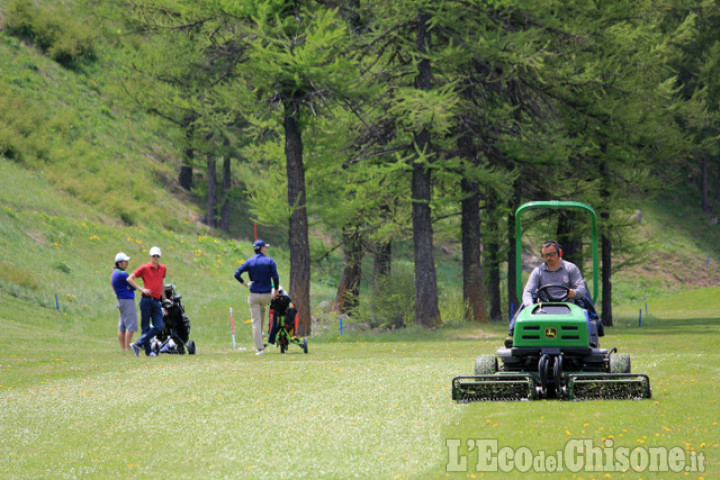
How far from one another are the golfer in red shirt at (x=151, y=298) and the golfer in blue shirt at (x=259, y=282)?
1674mm

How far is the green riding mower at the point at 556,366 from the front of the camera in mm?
9938

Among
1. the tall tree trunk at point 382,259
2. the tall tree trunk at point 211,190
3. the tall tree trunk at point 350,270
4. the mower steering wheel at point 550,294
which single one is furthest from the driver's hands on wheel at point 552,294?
the tall tree trunk at point 211,190

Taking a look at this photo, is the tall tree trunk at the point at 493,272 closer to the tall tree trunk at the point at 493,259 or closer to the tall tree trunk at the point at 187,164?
the tall tree trunk at the point at 493,259

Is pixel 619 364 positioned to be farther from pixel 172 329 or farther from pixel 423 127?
pixel 423 127

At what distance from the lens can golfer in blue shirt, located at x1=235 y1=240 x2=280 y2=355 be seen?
56.1 ft

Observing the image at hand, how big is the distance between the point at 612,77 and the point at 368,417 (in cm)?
2255

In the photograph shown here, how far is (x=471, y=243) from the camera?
28547mm

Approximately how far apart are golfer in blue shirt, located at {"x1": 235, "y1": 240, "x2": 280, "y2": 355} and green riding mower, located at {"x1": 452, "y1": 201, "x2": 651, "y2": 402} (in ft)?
24.1

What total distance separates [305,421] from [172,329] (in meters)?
9.42

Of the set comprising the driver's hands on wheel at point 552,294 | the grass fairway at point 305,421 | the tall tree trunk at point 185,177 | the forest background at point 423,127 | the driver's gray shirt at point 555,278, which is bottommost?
the grass fairway at point 305,421

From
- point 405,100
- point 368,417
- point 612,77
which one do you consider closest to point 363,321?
point 405,100

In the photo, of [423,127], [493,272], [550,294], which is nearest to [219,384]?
[550,294]

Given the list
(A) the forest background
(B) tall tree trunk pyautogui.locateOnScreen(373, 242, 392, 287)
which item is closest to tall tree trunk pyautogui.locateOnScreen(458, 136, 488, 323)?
(A) the forest background

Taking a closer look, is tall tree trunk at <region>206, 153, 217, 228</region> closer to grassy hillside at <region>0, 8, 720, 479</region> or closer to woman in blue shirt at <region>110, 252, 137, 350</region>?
grassy hillside at <region>0, 8, 720, 479</region>
